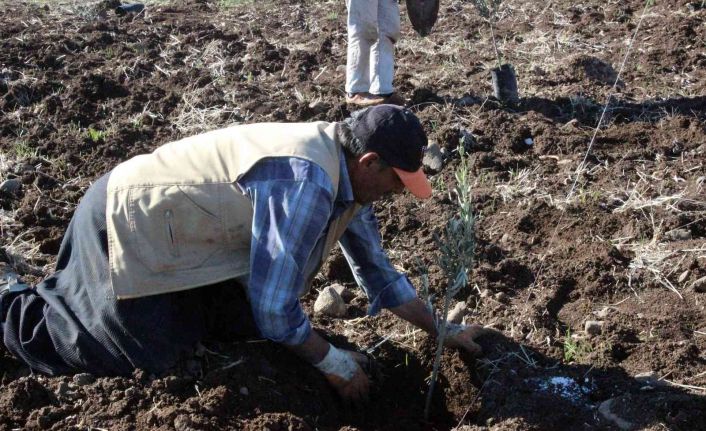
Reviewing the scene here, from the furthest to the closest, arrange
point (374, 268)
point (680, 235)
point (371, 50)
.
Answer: point (371, 50), point (680, 235), point (374, 268)

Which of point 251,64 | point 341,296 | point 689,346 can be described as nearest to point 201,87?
point 251,64

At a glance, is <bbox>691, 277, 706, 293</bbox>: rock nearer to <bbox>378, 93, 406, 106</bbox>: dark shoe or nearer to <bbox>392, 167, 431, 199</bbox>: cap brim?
<bbox>392, 167, 431, 199</bbox>: cap brim

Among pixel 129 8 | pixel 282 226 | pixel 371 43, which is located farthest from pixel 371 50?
pixel 129 8

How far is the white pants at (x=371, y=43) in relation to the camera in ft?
21.0

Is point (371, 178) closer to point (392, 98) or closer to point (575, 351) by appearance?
point (575, 351)

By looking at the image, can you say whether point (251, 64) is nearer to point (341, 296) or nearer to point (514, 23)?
point (514, 23)

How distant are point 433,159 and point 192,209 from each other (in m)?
2.58

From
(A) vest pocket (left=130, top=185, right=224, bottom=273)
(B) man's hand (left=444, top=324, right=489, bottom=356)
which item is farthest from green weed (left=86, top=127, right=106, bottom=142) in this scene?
(B) man's hand (left=444, top=324, right=489, bottom=356)

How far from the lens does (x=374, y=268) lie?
3.70 metres

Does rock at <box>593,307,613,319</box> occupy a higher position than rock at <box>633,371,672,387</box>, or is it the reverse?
rock at <box>633,371,672,387</box>

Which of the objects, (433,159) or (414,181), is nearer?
(414,181)

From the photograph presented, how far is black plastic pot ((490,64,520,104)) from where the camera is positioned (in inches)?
251

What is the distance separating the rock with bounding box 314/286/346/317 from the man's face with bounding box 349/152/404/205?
3.38ft

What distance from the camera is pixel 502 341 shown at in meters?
3.83
